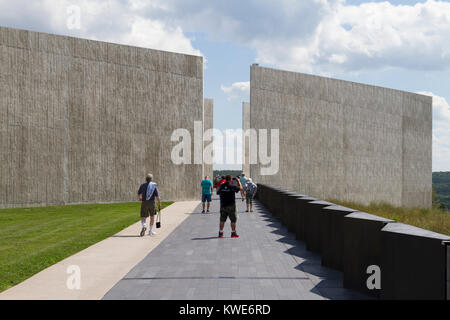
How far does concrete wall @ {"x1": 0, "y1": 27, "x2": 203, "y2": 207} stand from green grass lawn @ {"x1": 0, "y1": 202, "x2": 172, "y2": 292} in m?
4.65

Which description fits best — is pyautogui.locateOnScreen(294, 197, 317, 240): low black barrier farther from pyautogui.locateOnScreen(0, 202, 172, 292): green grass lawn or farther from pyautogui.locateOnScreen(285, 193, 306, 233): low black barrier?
pyautogui.locateOnScreen(0, 202, 172, 292): green grass lawn

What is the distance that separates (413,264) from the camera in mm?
4145

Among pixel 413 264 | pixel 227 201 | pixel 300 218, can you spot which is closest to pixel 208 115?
pixel 227 201

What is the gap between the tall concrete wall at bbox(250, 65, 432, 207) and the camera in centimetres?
3183

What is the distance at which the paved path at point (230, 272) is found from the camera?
223 inches

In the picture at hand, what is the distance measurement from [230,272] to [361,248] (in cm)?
241

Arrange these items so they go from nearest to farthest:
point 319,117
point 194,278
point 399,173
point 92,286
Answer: point 92,286, point 194,278, point 319,117, point 399,173

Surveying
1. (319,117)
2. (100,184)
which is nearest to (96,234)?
(100,184)

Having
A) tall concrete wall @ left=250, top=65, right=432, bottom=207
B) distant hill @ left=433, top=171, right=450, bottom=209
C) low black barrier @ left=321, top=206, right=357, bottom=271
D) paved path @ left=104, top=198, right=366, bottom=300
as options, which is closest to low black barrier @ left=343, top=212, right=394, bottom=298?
paved path @ left=104, top=198, right=366, bottom=300

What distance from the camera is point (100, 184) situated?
2398 cm

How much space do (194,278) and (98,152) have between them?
19.3 m

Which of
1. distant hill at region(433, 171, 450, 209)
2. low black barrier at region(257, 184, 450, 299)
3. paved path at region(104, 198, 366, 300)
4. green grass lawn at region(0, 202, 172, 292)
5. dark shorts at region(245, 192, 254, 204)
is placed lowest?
distant hill at region(433, 171, 450, 209)

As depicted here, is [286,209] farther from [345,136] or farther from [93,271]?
[345,136]
